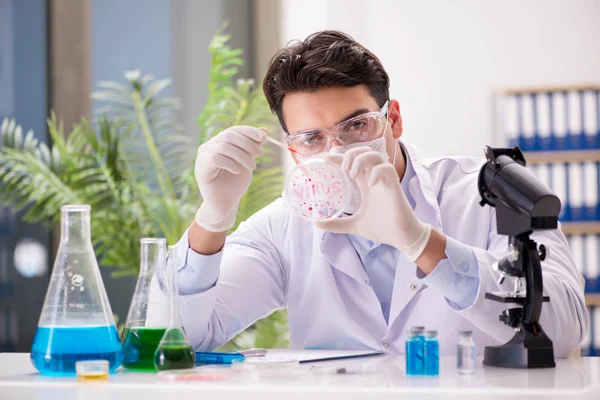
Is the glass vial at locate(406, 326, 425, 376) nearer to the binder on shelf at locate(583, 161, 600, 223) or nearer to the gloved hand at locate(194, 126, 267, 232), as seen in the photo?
the gloved hand at locate(194, 126, 267, 232)

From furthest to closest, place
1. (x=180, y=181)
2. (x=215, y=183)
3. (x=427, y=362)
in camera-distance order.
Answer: (x=180, y=181), (x=215, y=183), (x=427, y=362)

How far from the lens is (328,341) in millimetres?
1814

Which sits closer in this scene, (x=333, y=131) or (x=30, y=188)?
(x=333, y=131)

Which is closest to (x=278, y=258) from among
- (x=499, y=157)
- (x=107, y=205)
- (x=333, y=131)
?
(x=333, y=131)

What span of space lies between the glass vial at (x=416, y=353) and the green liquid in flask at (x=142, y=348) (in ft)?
1.25

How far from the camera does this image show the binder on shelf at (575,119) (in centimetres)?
443

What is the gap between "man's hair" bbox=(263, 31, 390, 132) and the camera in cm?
176

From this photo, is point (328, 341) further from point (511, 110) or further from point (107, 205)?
point (511, 110)

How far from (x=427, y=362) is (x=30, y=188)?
2.36m

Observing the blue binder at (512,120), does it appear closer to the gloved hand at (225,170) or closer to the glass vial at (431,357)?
the gloved hand at (225,170)

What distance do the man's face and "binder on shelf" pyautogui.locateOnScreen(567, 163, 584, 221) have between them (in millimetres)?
2964

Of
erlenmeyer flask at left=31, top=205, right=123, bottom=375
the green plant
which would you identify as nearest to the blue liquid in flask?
erlenmeyer flask at left=31, top=205, right=123, bottom=375

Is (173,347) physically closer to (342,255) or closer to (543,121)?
(342,255)

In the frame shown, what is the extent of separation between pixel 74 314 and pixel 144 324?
12 cm
